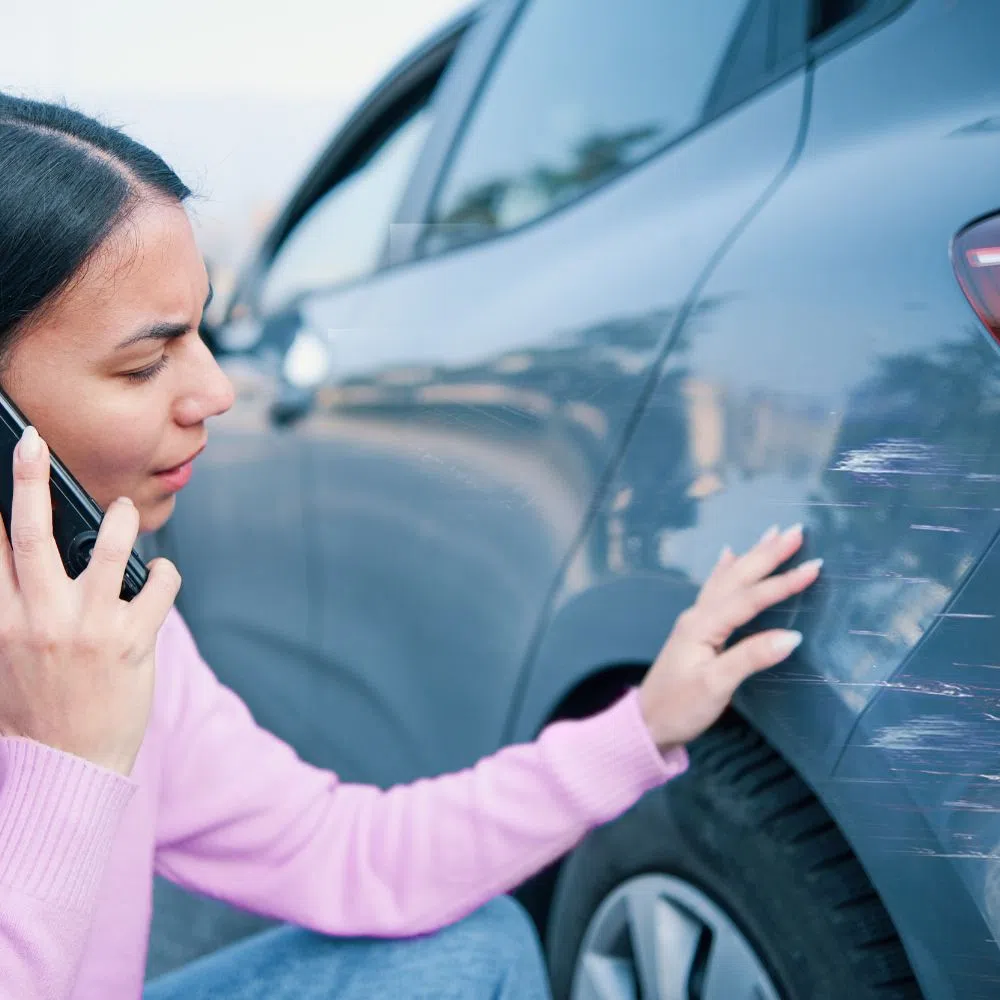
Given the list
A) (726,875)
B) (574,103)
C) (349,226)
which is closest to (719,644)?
(726,875)

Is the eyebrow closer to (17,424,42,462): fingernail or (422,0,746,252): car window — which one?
(17,424,42,462): fingernail

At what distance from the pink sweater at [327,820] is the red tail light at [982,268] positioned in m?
0.54

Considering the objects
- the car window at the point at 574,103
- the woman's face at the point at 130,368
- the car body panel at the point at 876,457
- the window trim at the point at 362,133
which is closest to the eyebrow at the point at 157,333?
the woman's face at the point at 130,368

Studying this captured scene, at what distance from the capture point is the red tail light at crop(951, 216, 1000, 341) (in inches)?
43.0

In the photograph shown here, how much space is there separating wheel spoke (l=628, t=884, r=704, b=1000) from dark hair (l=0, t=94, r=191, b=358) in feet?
2.96

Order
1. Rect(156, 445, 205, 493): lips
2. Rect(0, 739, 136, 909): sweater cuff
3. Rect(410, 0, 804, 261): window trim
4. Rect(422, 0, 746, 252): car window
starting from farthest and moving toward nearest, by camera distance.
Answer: Rect(422, 0, 746, 252): car window < Rect(410, 0, 804, 261): window trim < Rect(156, 445, 205, 493): lips < Rect(0, 739, 136, 909): sweater cuff

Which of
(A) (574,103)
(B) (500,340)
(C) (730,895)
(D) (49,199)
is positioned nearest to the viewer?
(D) (49,199)

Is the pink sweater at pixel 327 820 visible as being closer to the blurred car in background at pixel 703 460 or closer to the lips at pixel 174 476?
the blurred car in background at pixel 703 460

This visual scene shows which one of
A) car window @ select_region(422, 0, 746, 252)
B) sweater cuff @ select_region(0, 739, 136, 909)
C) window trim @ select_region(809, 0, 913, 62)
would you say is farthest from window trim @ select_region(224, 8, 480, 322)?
sweater cuff @ select_region(0, 739, 136, 909)

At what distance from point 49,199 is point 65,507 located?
0.88 feet

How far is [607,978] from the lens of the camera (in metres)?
1.57

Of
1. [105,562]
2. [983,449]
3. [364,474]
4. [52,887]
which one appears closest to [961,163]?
[983,449]

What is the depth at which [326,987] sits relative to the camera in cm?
136

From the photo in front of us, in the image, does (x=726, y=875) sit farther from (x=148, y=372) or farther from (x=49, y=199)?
(x=49, y=199)
